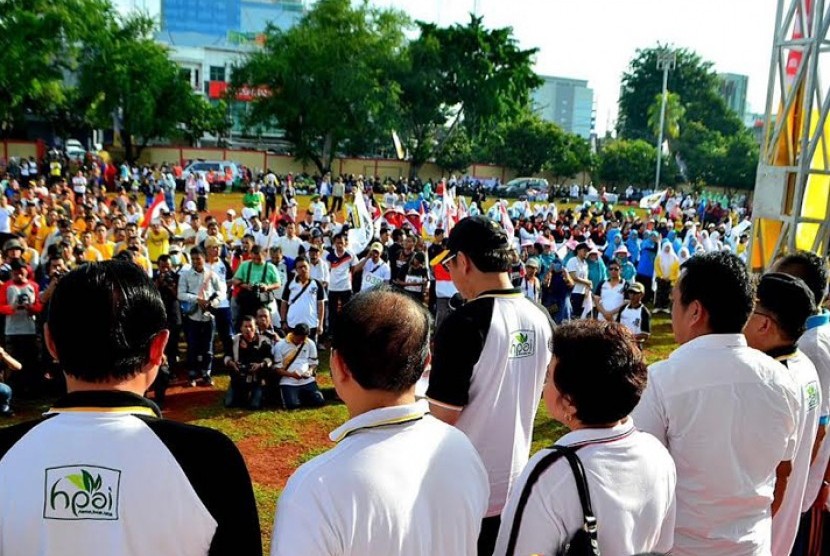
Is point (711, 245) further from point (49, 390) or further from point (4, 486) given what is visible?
point (4, 486)

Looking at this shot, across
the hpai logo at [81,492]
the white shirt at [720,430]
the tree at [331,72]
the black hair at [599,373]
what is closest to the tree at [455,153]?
the tree at [331,72]

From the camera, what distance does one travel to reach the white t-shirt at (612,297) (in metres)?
10.2

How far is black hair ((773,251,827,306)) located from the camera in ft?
12.3

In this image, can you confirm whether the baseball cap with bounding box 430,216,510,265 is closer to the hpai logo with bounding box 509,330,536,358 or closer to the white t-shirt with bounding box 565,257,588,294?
the hpai logo with bounding box 509,330,536,358

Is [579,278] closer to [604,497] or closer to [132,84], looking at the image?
[604,497]

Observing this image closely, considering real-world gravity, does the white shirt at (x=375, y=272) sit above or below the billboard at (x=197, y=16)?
below

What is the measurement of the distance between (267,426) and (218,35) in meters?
82.7

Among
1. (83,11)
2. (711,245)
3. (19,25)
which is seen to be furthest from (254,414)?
(83,11)

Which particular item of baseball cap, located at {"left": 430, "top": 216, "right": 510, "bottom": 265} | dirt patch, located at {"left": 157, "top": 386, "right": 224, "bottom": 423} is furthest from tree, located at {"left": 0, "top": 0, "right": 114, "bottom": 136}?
baseball cap, located at {"left": 430, "top": 216, "right": 510, "bottom": 265}

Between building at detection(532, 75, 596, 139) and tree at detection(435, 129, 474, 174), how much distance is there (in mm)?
101924

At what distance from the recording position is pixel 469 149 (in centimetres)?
5359

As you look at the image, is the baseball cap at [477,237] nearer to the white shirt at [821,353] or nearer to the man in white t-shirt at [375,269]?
the white shirt at [821,353]

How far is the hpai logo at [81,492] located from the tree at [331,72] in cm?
4367

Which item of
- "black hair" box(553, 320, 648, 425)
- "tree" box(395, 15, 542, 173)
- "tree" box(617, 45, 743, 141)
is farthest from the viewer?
"tree" box(617, 45, 743, 141)
